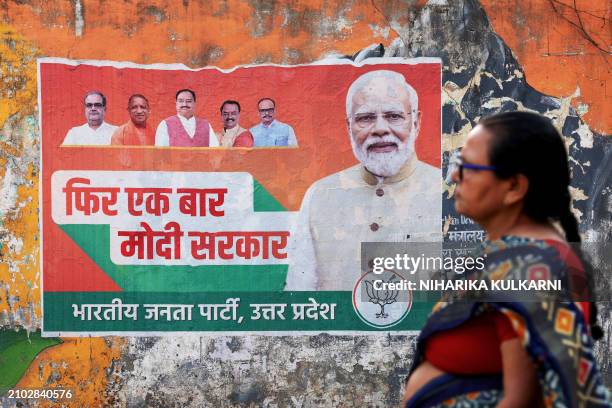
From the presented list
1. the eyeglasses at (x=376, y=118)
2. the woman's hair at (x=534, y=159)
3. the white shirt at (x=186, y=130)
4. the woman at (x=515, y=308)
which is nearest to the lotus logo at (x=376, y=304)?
the eyeglasses at (x=376, y=118)

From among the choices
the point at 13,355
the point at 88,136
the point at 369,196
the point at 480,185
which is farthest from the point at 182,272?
the point at 480,185

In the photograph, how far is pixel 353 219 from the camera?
16.9ft

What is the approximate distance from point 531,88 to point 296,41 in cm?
151

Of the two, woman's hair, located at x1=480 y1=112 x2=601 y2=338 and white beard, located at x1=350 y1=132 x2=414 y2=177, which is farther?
white beard, located at x1=350 y1=132 x2=414 y2=177

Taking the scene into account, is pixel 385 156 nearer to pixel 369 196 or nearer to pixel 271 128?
pixel 369 196

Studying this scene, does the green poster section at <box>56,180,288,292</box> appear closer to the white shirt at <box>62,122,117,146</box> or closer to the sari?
the white shirt at <box>62,122,117,146</box>

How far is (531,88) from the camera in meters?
5.20

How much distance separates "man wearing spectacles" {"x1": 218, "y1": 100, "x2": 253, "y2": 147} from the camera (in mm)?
5117

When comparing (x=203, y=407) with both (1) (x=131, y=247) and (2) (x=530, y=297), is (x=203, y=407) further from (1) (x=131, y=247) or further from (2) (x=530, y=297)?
(2) (x=530, y=297)

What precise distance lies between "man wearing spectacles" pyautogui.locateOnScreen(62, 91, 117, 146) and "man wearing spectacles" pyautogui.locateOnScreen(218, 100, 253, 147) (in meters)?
0.68

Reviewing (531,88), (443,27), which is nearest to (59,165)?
(443,27)

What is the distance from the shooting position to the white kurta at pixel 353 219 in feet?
16.9

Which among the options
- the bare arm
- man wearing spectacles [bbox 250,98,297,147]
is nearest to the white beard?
man wearing spectacles [bbox 250,98,297,147]

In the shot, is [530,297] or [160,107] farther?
[160,107]
